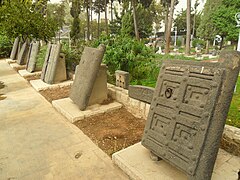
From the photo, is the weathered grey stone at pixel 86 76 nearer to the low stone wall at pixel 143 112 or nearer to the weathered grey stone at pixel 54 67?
the low stone wall at pixel 143 112

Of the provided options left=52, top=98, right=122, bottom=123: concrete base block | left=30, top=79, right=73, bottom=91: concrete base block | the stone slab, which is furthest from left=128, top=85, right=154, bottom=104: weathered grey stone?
left=30, top=79, right=73, bottom=91: concrete base block

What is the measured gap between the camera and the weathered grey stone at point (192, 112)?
1.35 meters

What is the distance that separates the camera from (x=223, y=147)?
2.03 m

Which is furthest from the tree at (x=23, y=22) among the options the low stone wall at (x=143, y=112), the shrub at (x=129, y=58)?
the low stone wall at (x=143, y=112)

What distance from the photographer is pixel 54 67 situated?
4.95 meters

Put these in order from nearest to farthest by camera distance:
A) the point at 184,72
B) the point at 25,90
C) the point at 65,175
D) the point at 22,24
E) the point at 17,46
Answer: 1. the point at 184,72
2. the point at 65,175
3. the point at 25,90
4. the point at 22,24
5. the point at 17,46

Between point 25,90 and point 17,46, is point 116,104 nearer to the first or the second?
point 25,90

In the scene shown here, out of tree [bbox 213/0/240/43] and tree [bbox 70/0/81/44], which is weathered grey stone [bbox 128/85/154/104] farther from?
tree [bbox 70/0/81/44]

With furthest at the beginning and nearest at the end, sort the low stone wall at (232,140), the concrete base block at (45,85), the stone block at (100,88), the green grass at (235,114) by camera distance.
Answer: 1. the concrete base block at (45,85)
2. the stone block at (100,88)
3. the green grass at (235,114)
4. the low stone wall at (232,140)

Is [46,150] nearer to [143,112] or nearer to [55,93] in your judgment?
[143,112]

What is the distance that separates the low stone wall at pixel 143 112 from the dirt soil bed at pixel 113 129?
0.12m

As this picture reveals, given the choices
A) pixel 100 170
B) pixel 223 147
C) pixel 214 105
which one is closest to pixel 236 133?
pixel 223 147

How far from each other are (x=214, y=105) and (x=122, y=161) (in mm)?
1075

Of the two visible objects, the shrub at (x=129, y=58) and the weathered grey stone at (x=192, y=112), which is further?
the shrub at (x=129, y=58)
